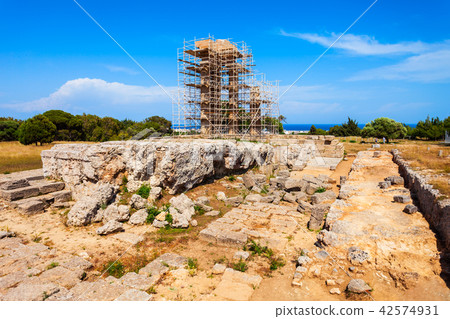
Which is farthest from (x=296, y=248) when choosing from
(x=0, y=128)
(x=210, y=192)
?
(x=0, y=128)

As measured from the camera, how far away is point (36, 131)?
27.5m

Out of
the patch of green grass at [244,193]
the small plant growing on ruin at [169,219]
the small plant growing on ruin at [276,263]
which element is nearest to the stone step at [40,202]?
the small plant growing on ruin at [169,219]

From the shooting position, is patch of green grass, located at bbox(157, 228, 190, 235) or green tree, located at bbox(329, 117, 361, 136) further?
green tree, located at bbox(329, 117, 361, 136)

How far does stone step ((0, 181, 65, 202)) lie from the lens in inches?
383

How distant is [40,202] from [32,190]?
4.05 feet

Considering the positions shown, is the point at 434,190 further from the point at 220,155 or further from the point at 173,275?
the point at 220,155

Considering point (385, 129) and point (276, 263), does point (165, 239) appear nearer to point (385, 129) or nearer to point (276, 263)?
point (276, 263)

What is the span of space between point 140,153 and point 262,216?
500cm

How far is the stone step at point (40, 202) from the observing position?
9029 millimetres

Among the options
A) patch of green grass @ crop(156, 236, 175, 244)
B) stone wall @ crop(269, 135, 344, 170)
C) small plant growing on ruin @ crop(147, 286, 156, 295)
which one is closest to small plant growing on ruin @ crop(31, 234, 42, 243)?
patch of green grass @ crop(156, 236, 175, 244)

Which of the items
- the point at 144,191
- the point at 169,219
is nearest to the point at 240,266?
the point at 169,219

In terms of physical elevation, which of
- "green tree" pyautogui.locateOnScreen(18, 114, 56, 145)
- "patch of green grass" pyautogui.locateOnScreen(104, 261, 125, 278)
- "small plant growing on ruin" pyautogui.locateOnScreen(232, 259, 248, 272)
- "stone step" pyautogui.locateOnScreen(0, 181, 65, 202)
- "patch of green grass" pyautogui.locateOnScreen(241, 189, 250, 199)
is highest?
"green tree" pyautogui.locateOnScreen(18, 114, 56, 145)

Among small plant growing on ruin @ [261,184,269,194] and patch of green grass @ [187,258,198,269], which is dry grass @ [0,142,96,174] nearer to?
small plant growing on ruin @ [261,184,269,194]

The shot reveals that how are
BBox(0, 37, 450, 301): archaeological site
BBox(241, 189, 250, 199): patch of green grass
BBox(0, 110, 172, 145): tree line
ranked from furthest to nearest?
BBox(0, 110, 172, 145): tree line < BBox(241, 189, 250, 199): patch of green grass < BBox(0, 37, 450, 301): archaeological site
